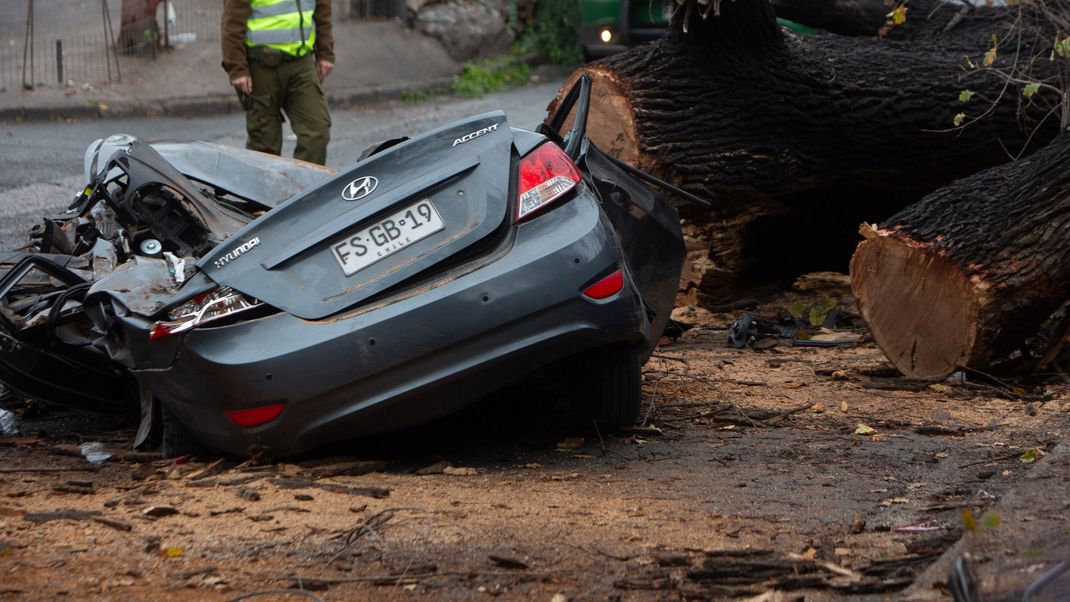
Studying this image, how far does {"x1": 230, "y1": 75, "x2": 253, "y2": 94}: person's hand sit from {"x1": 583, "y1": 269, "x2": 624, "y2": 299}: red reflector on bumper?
4994mm

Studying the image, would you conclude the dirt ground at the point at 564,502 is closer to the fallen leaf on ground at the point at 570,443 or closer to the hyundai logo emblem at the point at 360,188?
the fallen leaf on ground at the point at 570,443

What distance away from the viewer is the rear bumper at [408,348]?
380 centimetres

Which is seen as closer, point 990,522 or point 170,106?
point 990,522

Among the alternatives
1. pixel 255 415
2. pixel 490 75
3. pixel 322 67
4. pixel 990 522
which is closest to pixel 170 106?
pixel 490 75

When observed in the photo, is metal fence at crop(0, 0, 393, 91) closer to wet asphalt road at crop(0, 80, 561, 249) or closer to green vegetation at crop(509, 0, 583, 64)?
wet asphalt road at crop(0, 80, 561, 249)

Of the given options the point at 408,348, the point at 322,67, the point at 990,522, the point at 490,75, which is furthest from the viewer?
the point at 490,75

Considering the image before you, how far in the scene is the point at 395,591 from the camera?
118 inches

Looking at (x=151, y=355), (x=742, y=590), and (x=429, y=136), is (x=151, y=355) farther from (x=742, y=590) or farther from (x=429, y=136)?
(x=742, y=590)

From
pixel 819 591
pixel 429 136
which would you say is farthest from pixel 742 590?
pixel 429 136

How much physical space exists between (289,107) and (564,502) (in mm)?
5517

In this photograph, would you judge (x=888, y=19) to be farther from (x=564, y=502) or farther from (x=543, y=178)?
(x=564, y=502)

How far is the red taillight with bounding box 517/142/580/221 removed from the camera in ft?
13.3

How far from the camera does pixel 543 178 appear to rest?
4117 millimetres

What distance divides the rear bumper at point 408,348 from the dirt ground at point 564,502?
24cm
